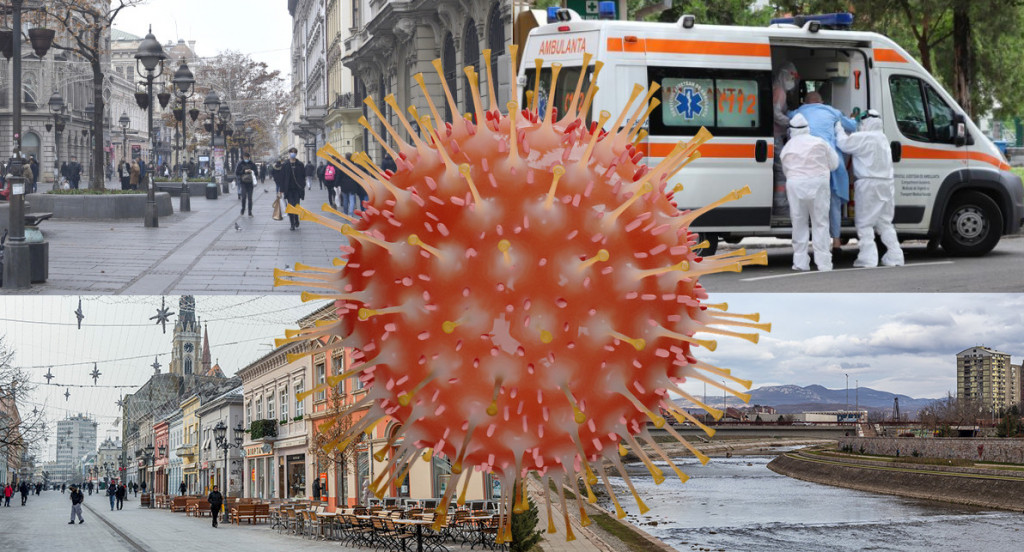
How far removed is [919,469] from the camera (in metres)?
63.4

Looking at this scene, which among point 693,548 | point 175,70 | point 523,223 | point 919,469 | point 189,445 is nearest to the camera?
point 523,223

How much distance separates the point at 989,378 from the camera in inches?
1924

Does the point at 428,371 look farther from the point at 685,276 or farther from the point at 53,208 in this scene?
the point at 53,208

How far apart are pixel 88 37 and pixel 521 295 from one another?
12.2 metres

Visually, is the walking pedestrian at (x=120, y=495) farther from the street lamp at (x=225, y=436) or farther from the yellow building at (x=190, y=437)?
the street lamp at (x=225, y=436)

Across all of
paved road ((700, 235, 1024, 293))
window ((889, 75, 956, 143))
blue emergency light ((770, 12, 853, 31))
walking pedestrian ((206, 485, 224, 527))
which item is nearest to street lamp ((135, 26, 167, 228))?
paved road ((700, 235, 1024, 293))

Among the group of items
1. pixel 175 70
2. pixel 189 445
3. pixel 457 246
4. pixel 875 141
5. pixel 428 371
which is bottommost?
pixel 189 445

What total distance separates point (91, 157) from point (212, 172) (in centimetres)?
427

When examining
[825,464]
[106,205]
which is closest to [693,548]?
[106,205]

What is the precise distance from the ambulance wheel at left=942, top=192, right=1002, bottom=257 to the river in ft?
63.0

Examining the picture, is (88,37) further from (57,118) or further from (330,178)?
(330,178)

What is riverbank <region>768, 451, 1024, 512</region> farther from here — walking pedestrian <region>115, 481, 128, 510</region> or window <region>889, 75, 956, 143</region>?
window <region>889, 75, 956, 143</region>

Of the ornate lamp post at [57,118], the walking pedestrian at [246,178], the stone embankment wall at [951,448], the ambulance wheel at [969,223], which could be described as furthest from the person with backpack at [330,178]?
the stone embankment wall at [951,448]

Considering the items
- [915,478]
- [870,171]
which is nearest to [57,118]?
[870,171]
